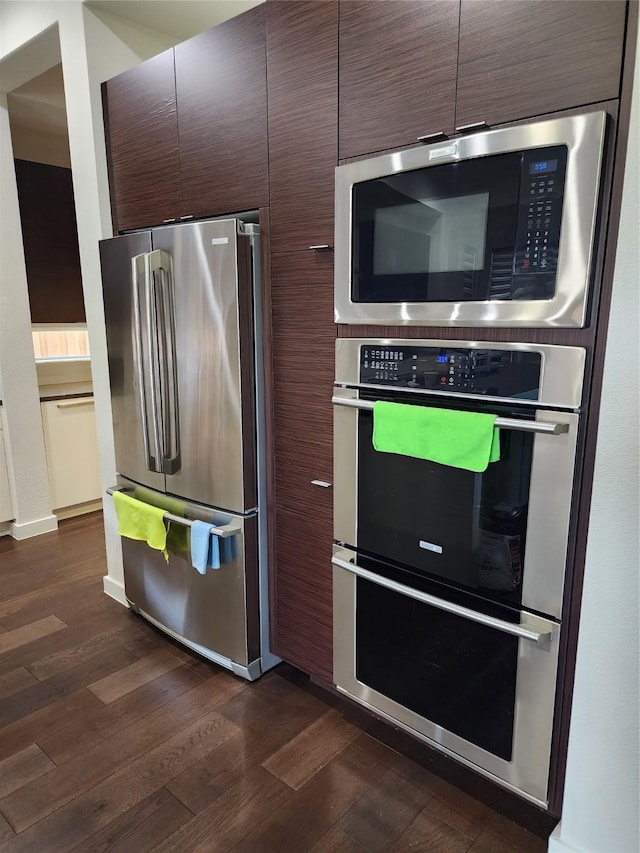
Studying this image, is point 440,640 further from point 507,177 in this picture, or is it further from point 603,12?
point 603,12

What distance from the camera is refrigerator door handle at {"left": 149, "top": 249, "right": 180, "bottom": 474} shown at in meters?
2.00

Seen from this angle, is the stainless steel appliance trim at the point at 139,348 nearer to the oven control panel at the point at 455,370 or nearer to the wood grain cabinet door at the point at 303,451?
the wood grain cabinet door at the point at 303,451

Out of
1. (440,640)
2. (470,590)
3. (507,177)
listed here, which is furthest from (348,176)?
(440,640)

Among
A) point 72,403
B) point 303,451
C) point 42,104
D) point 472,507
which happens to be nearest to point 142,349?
point 303,451

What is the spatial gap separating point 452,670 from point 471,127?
1452 millimetres

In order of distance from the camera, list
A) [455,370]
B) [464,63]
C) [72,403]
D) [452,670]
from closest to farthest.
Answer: [464,63], [455,370], [452,670], [72,403]

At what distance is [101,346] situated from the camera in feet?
8.42

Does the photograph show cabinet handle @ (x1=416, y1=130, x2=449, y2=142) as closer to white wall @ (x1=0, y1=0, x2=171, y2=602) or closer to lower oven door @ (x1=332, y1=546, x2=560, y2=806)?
lower oven door @ (x1=332, y1=546, x2=560, y2=806)

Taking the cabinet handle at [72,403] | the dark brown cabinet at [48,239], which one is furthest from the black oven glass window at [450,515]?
the dark brown cabinet at [48,239]

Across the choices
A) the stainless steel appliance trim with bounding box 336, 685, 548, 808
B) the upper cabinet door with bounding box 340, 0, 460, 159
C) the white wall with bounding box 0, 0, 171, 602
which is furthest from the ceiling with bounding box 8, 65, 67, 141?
the stainless steel appliance trim with bounding box 336, 685, 548, 808

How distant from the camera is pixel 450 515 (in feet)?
4.94

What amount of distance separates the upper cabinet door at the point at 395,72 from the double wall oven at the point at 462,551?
0.57 meters

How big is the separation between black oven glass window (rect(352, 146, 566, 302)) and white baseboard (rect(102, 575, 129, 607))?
1.97 metres

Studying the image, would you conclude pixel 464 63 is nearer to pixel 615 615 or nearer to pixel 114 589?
pixel 615 615
